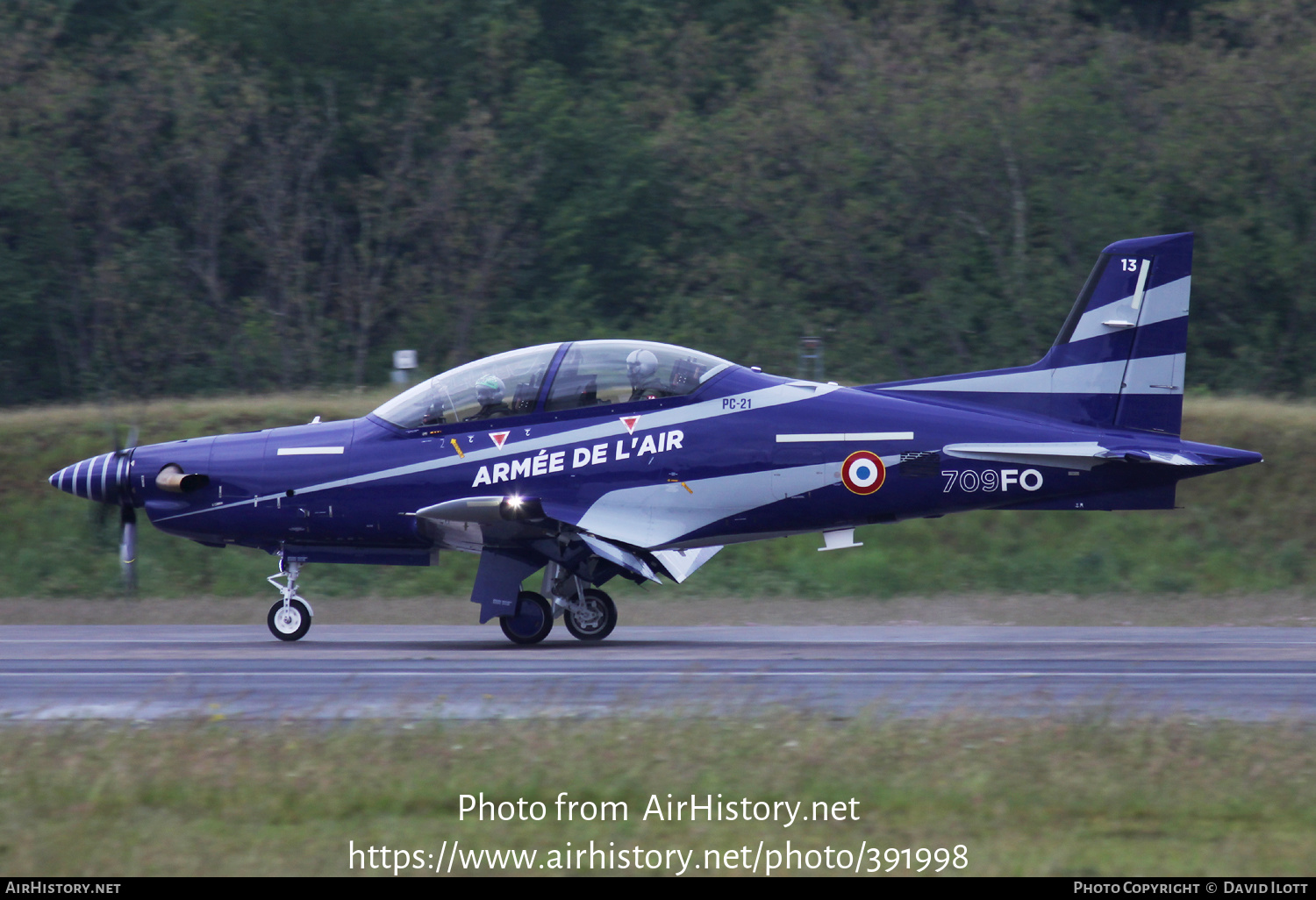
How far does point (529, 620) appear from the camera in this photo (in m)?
12.5

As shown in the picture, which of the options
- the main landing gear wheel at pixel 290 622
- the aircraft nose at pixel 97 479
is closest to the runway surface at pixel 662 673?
the main landing gear wheel at pixel 290 622

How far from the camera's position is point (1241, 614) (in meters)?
14.9

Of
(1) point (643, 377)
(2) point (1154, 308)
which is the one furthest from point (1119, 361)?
(1) point (643, 377)

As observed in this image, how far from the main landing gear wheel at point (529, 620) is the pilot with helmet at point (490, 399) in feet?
5.67

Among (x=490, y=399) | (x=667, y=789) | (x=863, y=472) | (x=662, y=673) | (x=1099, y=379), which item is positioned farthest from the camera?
(x=1099, y=379)

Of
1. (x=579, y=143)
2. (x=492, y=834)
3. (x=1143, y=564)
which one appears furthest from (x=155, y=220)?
(x=492, y=834)

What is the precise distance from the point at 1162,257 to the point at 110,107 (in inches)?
994

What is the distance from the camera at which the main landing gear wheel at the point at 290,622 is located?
12.6 metres

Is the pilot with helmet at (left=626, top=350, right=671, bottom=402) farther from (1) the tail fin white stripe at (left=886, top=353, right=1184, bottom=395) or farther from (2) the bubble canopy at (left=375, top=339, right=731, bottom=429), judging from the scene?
(1) the tail fin white stripe at (left=886, top=353, right=1184, bottom=395)

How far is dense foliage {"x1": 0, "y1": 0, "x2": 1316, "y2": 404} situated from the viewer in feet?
87.7

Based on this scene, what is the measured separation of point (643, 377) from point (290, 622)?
4182mm

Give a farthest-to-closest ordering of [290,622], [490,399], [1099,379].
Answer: [290,622]
[1099,379]
[490,399]

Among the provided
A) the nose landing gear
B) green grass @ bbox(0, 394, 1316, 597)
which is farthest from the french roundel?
the nose landing gear

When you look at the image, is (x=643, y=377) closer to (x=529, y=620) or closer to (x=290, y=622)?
(x=529, y=620)
